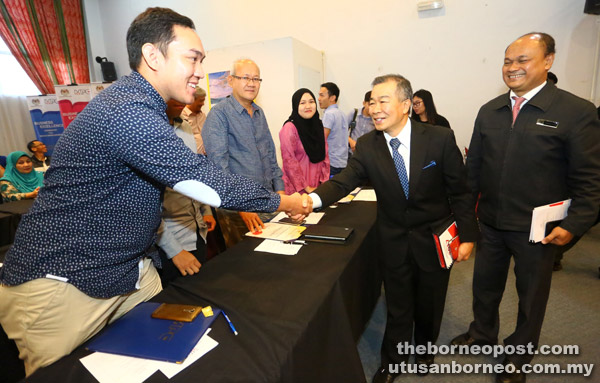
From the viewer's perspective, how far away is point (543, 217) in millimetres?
1511

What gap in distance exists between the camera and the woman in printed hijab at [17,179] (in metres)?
3.85

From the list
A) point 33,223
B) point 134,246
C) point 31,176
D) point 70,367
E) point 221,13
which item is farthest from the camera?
point 221,13

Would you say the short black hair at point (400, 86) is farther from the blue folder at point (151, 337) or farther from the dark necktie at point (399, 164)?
the blue folder at point (151, 337)

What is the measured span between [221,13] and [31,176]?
4.16 meters

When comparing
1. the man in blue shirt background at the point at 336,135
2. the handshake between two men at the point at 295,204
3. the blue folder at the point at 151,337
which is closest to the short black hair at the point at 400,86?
the handshake between two men at the point at 295,204

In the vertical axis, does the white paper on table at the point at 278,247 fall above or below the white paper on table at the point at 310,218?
above

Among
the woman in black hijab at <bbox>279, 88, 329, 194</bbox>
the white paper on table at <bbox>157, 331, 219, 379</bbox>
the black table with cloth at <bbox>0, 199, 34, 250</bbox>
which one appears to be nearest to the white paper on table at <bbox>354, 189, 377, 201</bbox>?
the woman in black hijab at <bbox>279, 88, 329, 194</bbox>

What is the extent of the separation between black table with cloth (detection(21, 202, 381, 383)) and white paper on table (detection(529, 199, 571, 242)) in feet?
2.65

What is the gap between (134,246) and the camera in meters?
1.05

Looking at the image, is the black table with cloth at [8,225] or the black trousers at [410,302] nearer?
the black trousers at [410,302]

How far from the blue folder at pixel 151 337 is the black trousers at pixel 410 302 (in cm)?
102

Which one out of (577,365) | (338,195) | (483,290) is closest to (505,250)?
(483,290)

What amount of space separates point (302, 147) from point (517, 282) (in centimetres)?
190

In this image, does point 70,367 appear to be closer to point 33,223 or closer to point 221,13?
point 33,223
